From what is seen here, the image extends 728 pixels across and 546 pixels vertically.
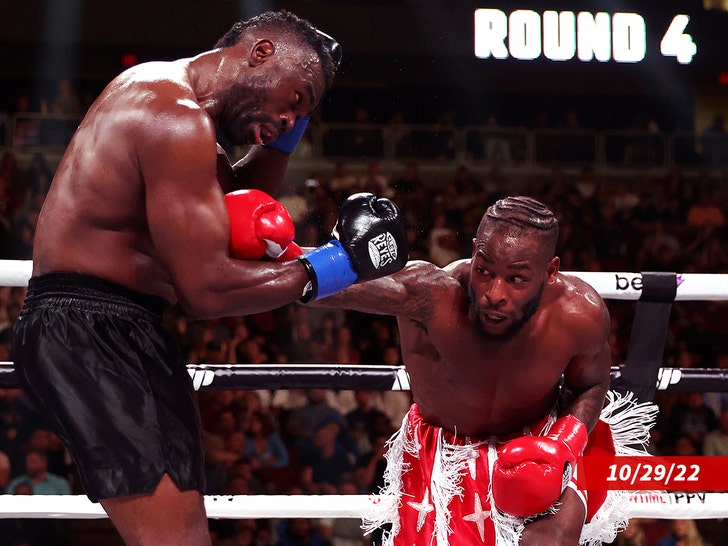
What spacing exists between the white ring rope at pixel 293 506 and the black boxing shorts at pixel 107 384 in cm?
72

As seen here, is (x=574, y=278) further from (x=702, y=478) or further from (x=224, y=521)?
(x=224, y=521)

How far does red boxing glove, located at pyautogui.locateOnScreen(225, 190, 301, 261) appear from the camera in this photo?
156 cm

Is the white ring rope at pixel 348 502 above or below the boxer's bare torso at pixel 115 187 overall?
below

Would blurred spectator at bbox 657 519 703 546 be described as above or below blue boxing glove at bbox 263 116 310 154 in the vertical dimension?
below

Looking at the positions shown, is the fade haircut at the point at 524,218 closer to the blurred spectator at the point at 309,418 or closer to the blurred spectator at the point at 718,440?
the blurred spectator at the point at 309,418

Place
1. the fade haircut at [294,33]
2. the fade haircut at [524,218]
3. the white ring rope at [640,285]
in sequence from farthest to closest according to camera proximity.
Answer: the white ring rope at [640,285], the fade haircut at [524,218], the fade haircut at [294,33]

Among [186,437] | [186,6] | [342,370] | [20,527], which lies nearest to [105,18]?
[186,6]

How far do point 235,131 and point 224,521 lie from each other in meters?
3.01

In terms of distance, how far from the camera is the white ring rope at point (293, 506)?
2.20 meters

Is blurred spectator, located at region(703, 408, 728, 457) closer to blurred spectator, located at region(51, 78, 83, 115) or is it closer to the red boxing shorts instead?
the red boxing shorts

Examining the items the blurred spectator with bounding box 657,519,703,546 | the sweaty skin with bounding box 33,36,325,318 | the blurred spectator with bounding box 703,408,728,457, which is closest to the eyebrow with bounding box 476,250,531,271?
the sweaty skin with bounding box 33,36,325,318

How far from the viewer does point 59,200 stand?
1562 mm

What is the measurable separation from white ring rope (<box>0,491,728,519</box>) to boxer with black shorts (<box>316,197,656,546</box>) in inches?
3.4

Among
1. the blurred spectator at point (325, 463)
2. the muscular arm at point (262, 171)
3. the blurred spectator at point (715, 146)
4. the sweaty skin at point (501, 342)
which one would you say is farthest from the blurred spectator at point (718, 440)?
the blurred spectator at point (715, 146)
